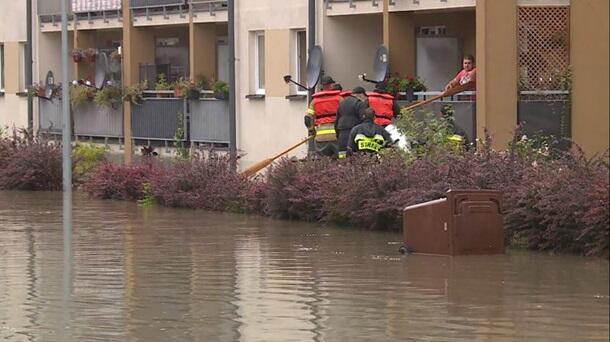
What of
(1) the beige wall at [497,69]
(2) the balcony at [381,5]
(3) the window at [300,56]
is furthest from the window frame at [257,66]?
(1) the beige wall at [497,69]

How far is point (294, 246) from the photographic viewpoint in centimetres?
1625

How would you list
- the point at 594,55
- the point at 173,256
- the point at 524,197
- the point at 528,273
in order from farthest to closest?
1. the point at 173,256
2. the point at 524,197
3. the point at 528,273
4. the point at 594,55

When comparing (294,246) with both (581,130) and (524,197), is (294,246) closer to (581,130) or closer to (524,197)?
(524,197)

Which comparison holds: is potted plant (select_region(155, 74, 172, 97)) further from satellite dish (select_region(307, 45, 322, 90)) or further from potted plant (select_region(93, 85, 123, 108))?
satellite dish (select_region(307, 45, 322, 90))

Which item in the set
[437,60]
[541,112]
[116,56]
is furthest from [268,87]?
[541,112]

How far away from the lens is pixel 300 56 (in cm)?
2703

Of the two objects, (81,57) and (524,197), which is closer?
(524,197)

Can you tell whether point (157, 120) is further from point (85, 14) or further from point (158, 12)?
point (85, 14)

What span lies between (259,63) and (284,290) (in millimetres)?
17116

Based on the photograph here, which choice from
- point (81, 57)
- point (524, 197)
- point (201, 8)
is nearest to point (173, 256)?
point (524, 197)

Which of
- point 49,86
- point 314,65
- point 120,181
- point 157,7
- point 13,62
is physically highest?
point 157,7

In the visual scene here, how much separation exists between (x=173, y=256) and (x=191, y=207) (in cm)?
766

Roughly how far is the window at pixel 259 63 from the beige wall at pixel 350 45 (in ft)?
9.67

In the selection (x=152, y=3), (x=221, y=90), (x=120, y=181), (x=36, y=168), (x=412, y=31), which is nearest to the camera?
(x=412, y=31)
